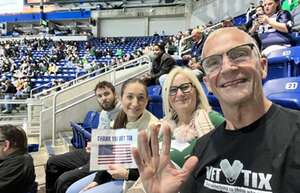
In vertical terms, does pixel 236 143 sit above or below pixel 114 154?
above

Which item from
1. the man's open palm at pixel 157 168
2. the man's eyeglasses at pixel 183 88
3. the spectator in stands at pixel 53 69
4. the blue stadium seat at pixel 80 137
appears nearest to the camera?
the man's open palm at pixel 157 168

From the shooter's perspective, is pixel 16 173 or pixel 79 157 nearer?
pixel 16 173

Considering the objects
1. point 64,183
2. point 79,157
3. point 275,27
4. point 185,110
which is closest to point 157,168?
point 185,110

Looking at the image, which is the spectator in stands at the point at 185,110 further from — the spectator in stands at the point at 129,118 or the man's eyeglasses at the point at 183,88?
the spectator in stands at the point at 129,118

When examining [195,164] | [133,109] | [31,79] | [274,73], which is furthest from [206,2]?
[195,164]

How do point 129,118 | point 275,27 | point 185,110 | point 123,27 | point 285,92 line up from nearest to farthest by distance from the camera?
point 185,110 → point 285,92 → point 129,118 → point 275,27 → point 123,27

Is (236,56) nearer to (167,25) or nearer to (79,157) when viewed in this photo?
(79,157)

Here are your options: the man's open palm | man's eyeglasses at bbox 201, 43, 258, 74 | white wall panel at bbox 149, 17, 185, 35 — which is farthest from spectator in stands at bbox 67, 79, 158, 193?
white wall panel at bbox 149, 17, 185, 35

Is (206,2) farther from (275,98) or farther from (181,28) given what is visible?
(275,98)

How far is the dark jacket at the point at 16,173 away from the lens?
277 centimetres

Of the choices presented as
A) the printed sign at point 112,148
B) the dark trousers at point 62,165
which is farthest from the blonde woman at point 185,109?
the dark trousers at point 62,165

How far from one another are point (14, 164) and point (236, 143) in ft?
6.77

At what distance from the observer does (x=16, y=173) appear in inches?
111

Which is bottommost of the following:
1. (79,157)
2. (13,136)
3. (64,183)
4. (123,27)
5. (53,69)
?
(64,183)
